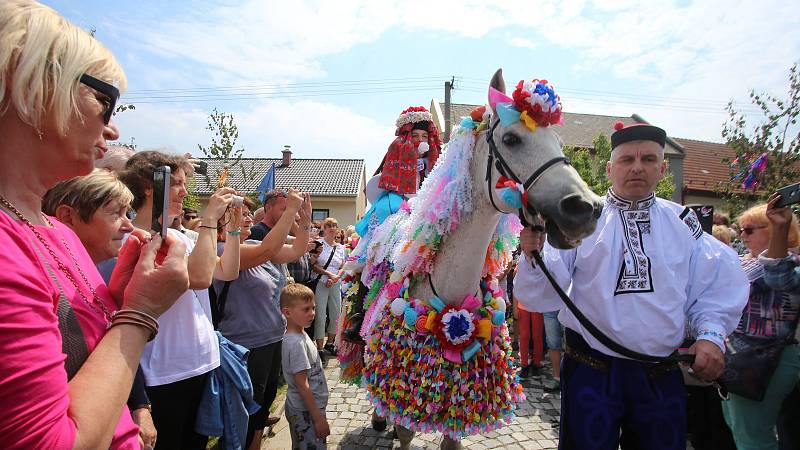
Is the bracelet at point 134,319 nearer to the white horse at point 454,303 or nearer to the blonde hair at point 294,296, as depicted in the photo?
the white horse at point 454,303

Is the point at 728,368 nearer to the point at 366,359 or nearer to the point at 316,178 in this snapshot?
the point at 366,359

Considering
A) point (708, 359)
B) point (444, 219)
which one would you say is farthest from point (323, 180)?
point (708, 359)

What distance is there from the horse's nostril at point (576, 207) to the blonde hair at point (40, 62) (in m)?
1.77

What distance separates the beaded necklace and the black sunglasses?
305 millimetres

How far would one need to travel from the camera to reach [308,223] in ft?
10.2

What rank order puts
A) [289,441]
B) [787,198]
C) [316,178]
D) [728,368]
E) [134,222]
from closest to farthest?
[134,222], [787,198], [728,368], [289,441], [316,178]

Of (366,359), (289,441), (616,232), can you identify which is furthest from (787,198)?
(289,441)

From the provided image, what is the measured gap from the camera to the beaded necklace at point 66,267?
976 mm

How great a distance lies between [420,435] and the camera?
402 cm

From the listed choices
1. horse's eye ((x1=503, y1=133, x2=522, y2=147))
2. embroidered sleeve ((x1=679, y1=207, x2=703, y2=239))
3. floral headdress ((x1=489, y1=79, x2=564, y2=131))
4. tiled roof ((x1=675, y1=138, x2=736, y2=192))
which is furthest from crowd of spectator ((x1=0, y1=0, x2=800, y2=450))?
tiled roof ((x1=675, y1=138, x2=736, y2=192))

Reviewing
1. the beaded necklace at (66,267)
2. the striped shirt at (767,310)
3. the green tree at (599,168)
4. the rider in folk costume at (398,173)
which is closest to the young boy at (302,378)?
the rider in folk costume at (398,173)

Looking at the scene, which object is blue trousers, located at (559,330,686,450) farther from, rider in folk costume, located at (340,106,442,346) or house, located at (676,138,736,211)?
house, located at (676,138,736,211)

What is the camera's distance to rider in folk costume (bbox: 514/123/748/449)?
2.10 meters

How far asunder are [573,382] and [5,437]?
230 centimetres
